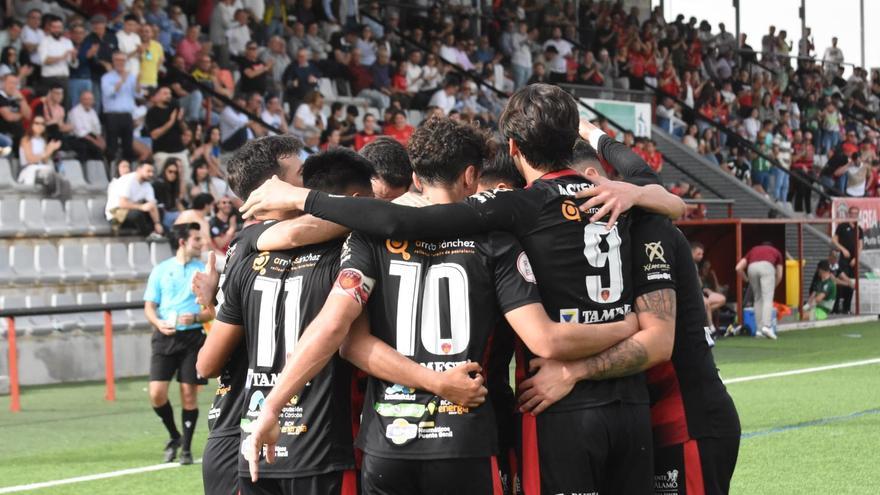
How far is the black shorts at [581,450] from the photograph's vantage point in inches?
162

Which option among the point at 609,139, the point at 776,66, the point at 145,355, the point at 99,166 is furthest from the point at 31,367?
the point at 776,66

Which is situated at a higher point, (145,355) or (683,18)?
(683,18)

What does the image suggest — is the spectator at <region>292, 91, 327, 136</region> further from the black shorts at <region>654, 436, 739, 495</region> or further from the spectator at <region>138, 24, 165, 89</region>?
the black shorts at <region>654, 436, 739, 495</region>

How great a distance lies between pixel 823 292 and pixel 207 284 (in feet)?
66.2

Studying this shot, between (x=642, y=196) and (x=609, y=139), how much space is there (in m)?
0.70

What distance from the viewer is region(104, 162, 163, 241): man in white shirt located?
16.8 m

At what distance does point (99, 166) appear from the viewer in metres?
17.7

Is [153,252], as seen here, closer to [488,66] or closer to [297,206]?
[488,66]

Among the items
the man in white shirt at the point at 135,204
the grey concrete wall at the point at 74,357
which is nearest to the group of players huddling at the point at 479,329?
the grey concrete wall at the point at 74,357

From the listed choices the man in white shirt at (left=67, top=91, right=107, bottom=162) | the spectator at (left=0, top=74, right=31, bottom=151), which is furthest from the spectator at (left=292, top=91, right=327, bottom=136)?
the spectator at (left=0, top=74, right=31, bottom=151)

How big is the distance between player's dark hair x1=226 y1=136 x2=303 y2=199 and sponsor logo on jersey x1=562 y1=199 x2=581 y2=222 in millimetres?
1280

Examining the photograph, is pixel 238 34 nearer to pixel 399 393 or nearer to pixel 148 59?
pixel 148 59

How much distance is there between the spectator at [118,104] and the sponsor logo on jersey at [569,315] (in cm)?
1438

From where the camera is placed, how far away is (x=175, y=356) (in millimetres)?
10062
